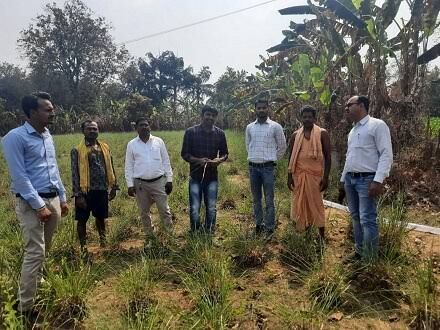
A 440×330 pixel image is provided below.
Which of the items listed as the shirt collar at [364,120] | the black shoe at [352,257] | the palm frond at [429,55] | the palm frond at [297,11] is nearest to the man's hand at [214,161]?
the shirt collar at [364,120]

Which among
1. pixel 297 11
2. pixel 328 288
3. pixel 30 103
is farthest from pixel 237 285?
pixel 297 11

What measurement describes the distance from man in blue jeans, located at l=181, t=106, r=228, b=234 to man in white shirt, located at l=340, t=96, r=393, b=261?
176 centimetres

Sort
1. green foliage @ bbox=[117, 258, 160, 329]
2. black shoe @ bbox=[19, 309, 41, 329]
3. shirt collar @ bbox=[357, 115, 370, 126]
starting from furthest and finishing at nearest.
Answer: shirt collar @ bbox=[357, 115, 370, 126], green foliage @ bbox=[117, 258, 160, 329], black shoe @ bbox=[19, 309, 41, 329]

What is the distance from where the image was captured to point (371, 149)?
3865 mm

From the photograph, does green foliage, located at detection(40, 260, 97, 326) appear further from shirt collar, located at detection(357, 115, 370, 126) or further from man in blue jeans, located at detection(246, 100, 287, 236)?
shirt collar, located at detection(357, 115, 370, 126)

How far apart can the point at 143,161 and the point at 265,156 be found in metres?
1.57

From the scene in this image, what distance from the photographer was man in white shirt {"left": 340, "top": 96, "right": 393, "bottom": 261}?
12.2 feet

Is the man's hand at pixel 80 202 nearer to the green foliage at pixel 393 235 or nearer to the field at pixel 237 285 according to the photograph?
the field at pixel 237 285

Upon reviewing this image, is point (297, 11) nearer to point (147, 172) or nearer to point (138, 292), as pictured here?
point (147, 172)

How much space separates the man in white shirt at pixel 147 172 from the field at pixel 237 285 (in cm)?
45

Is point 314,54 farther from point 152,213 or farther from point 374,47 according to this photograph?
point 152,213

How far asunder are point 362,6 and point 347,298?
7.10 metres

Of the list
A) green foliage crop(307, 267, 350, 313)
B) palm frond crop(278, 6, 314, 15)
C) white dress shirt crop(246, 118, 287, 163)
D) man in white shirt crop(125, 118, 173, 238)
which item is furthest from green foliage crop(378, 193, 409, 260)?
palm frond crop(278, 6, 314, 15)

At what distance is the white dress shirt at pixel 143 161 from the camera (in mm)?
4766
